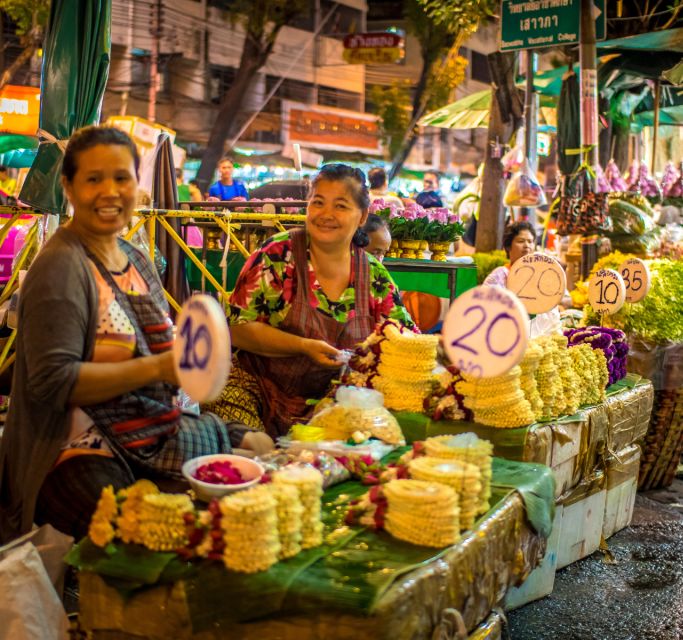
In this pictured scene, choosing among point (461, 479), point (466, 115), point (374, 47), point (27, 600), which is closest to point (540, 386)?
point (461, 479)

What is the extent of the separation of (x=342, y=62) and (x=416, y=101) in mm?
3298

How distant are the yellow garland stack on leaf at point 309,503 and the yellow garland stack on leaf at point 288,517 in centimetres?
5

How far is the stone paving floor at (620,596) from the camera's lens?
379 centimetres

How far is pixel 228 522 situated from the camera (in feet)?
7.00

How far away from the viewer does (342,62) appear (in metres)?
35.2

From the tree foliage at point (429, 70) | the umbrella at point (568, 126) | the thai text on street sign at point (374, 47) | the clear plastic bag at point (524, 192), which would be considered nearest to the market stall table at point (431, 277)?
the umbrella at point (568, 126)

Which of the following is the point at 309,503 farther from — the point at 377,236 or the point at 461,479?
the point at 377,236

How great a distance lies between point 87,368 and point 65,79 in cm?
322

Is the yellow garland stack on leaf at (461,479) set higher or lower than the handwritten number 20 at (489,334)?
lower

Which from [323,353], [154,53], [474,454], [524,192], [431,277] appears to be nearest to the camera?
[474,454]

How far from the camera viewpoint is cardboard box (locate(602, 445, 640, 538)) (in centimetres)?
454

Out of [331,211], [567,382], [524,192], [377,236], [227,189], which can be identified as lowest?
[567,382]

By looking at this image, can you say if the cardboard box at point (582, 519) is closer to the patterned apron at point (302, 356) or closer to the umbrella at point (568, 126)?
the patterned apron at point (302, 356)

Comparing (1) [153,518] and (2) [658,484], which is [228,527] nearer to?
(1) [153,518]
